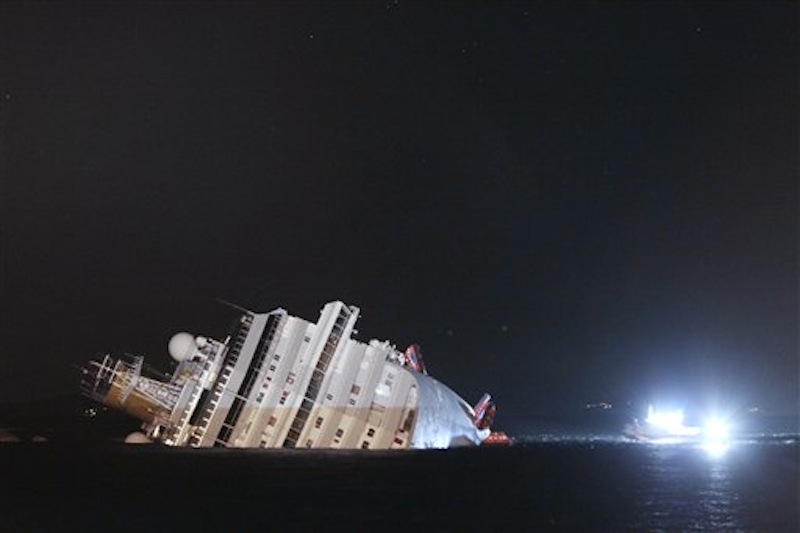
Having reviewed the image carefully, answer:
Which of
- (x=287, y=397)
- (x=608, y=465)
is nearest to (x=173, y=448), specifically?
(x=287, y=397)

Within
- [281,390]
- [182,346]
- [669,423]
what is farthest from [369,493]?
[669,423]

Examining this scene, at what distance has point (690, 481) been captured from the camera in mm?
62281

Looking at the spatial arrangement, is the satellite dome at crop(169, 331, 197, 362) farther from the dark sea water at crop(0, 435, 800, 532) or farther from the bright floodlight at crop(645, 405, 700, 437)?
the bright floodlight at crop(645, 405, 700, 437)

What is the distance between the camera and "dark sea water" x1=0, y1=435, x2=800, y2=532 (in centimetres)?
3853

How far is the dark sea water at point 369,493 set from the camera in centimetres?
3853

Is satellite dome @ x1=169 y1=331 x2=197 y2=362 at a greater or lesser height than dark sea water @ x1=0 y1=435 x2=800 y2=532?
greater

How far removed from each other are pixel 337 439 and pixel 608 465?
93.4ft

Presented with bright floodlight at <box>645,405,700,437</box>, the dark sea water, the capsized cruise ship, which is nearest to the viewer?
the dark sea water

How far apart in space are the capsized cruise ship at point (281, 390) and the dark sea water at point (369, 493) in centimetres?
179

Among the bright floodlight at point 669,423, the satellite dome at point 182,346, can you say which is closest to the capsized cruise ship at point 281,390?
the satellite dome at point 182,346

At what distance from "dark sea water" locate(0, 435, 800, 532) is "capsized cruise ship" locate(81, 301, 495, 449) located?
5.88 ft

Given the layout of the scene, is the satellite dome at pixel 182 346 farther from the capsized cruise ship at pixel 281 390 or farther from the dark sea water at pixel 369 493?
the dark sea water at pixel 369 493

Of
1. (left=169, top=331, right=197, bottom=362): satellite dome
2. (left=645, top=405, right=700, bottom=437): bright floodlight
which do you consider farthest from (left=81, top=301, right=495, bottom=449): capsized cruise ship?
(left=645, top=405, right=700, bottom=437): bright floodlight

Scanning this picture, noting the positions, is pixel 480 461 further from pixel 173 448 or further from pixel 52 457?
pixel 52 457
